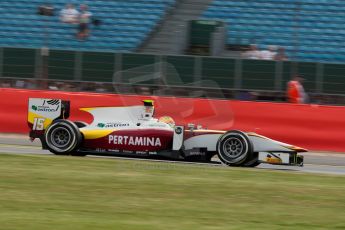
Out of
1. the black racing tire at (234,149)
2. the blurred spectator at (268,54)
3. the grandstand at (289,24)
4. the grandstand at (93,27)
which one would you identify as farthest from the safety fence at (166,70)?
the black racing tire at (234,149)

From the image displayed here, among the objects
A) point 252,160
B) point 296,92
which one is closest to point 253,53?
point 296,92

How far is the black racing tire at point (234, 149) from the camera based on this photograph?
11.5 meters

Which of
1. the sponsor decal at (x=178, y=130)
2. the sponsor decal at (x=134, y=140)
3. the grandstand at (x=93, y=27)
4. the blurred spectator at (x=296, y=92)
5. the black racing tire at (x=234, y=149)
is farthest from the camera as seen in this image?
the grandstand at (x=93, y=27)

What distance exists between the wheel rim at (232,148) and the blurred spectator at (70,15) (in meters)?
9.83

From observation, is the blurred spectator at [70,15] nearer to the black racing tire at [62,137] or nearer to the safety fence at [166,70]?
the safety fence at [166,70]

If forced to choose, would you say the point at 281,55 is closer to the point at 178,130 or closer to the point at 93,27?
the point at 93,27

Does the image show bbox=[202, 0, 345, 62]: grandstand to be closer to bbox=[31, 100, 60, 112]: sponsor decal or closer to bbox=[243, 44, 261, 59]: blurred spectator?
bbox=[243, 44, 261, 59]: blurred spectator

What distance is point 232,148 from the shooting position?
1160cm

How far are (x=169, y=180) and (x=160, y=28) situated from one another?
11758 millimetres

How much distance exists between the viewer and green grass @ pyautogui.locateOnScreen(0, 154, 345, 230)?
6.50 metres

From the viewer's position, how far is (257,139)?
38.2 feet

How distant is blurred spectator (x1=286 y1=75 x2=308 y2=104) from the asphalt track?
126 centimetres

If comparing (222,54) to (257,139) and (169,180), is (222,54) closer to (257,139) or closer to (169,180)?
(257,139)

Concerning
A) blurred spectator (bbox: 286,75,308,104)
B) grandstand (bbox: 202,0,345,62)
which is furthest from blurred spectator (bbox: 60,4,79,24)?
blurred spectator (bbox: 286,75,308,104)
